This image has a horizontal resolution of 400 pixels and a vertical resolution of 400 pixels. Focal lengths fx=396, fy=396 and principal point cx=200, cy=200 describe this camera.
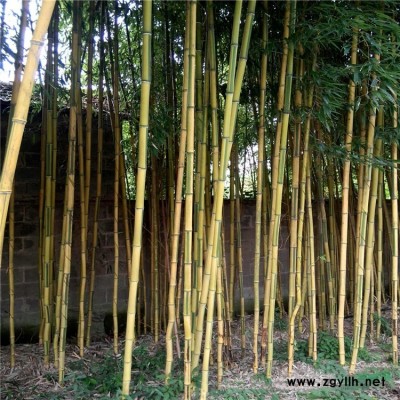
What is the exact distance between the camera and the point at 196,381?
2.01 meters

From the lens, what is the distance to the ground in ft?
6.56

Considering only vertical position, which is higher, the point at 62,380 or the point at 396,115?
the point at 396,115

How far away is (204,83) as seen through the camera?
1992 millimetres

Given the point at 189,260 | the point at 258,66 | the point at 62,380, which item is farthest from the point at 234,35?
the point at 62,380

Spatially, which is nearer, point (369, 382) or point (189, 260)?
point (189, 260)

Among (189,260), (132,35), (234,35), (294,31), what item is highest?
(132,35)

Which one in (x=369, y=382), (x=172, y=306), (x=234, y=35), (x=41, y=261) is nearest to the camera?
(x=234, y=35)

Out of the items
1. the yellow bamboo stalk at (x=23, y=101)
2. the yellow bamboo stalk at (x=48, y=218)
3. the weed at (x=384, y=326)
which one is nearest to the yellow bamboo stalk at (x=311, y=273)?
the weed at (x=384, y=326)

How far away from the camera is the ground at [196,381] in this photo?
2.00 meters

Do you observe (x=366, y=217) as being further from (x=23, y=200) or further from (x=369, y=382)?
(x=23, y=200)

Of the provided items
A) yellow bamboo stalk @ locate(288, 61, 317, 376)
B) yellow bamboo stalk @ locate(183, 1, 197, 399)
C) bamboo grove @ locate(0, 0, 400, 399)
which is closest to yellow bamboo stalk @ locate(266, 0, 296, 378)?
bamboo grove @ locate(0, 0, 400, 399)

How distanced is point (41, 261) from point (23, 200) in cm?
55

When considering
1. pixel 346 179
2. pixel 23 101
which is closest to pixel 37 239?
pixel 23 101

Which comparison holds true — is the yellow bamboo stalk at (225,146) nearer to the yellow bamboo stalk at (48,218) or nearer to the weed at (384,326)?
the yellow bamboo stalk at (48,218)
